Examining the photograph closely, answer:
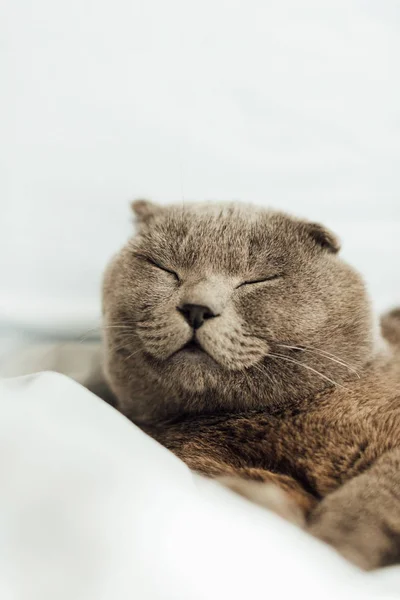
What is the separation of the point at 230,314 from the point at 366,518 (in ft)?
1.00

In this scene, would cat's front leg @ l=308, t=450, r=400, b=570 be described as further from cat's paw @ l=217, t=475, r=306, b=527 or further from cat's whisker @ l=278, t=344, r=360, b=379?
cat's whisker @ l=278, t=344, r=360, b=379

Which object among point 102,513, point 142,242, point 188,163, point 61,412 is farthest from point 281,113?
point 102,513

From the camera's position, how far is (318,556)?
60 cm

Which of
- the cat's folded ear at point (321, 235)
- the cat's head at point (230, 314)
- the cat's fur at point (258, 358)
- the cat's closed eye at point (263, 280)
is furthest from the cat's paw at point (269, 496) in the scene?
the cat's folded ear at point (321, 235)

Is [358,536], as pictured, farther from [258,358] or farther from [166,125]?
[166,125]

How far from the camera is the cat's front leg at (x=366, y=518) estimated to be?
0.65 metres

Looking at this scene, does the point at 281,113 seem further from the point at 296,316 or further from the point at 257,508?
the point at 257,508

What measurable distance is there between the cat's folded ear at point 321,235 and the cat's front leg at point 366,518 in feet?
1.18

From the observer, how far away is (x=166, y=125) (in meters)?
1.41

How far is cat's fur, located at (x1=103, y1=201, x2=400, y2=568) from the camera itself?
0.84m

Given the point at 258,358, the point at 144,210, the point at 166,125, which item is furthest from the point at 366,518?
the point at 166,125

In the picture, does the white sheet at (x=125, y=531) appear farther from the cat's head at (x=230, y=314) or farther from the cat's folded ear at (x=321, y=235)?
the cat's folded ear at (x=321, y=235)

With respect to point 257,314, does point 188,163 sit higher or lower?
higher

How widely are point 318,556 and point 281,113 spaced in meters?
1.05
